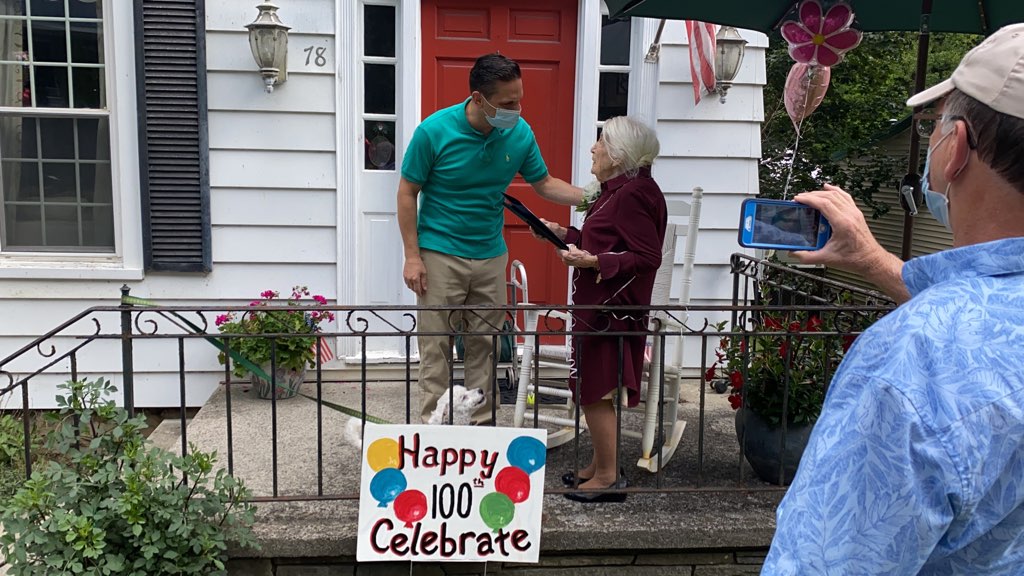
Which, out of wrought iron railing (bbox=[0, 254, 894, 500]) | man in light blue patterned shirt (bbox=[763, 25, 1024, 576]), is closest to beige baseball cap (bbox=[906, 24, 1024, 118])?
man in light blue patterned shirt (bbox=[763, 25, 1024, 576])

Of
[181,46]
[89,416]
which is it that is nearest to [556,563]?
[89,416]

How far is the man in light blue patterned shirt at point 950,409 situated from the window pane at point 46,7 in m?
4.73

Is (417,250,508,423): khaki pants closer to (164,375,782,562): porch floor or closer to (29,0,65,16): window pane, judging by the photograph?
(164,375,782,562): porch floor

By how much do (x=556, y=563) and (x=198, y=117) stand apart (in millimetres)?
3080

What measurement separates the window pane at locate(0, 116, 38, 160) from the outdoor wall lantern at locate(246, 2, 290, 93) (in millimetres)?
1382

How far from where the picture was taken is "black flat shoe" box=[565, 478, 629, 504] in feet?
9.48

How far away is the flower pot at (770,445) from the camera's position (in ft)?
9.67

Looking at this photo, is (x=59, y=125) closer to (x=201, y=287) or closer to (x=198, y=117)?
(x=198, y=117)

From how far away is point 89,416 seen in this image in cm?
247

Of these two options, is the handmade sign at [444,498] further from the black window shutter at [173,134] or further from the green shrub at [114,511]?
the black window shutter at [173,134]

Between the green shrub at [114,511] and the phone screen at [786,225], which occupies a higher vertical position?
the phone screen at [786,225]

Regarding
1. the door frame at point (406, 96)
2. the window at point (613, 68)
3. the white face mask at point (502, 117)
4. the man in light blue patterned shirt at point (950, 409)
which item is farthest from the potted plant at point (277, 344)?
the man in light blue patterned shirt at point (950, 409)

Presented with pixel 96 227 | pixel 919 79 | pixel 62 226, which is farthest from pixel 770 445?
pixel 62 226

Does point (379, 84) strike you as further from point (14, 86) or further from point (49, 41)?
point (14, 86)
